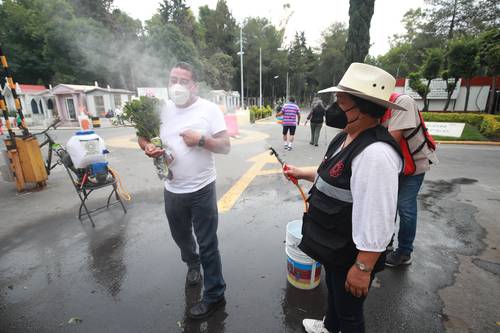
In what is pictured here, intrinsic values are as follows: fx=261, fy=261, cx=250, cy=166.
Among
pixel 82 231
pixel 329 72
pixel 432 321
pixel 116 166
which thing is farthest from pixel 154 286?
pixel 329 72

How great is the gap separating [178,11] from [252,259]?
185ft

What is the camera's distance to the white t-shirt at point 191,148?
207 cm

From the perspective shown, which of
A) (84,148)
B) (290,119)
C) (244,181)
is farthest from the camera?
(290,119)

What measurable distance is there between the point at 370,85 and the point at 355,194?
55 centimetres

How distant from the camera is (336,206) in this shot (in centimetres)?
139

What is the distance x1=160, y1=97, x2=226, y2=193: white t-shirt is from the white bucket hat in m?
1.04

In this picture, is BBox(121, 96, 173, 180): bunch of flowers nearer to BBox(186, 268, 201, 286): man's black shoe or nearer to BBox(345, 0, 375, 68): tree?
BBox(186, 268, 201, 286): man's black shoe

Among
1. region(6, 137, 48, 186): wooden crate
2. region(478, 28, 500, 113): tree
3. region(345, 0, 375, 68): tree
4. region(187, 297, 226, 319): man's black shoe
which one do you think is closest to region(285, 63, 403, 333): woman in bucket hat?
region(187, 297, 226, 319): man's black shoe

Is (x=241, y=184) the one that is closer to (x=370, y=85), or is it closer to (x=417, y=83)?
(x=370, y=85)

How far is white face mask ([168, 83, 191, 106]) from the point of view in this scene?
80.3 inches

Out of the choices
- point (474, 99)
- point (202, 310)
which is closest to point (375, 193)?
point (202, 310)

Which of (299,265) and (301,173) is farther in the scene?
(299,265)

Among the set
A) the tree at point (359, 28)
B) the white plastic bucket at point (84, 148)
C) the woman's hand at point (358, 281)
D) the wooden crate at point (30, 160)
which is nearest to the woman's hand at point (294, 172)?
the woman's hand at point (358, 281)

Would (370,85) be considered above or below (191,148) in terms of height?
above
